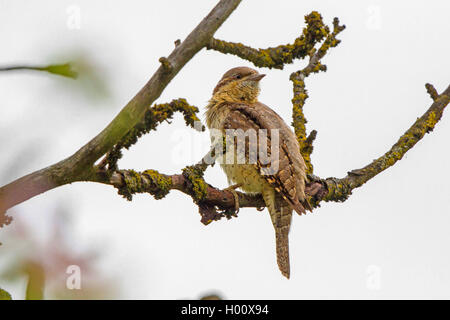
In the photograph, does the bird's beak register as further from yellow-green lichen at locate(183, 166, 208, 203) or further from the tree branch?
yellow-green lichen at locate(183, 166, 208, 203)

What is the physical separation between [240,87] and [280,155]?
169 cm

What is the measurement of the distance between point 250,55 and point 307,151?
220cm

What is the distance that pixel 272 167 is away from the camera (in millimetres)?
5629

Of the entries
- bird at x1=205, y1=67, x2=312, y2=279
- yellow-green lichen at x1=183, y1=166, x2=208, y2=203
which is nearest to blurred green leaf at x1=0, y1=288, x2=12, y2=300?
yellow-green lichen at x1=183, y1=166, x2=208, y2=203

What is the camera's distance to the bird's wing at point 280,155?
5.33 meters

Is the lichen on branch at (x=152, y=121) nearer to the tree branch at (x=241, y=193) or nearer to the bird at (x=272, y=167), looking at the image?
the tree branch at (x=241, y=193)

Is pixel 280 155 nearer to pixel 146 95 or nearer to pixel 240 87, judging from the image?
pixel 240 87

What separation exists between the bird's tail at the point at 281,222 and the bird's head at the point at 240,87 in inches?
68.2

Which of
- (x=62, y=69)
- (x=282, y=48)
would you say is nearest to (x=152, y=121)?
(x=282, y=48)

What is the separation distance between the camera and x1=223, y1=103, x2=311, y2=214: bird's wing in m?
5.33

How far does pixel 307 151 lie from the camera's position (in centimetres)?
619

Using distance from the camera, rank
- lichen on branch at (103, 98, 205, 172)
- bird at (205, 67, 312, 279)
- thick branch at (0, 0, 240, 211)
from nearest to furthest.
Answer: thick branch at (0, 0, 240, 211), lichen on branch at (103, 98, 205, 172), bird at (205, 67, 312, 279)

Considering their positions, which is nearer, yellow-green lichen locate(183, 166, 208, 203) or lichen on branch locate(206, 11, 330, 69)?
lichen on branch locate(206, 11, 330, 69)

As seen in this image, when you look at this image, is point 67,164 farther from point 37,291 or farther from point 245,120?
point 245,120
